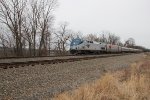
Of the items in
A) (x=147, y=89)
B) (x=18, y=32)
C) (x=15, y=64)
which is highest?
(x=18, y=32)

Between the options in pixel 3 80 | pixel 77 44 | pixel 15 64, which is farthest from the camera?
pixel 77 44

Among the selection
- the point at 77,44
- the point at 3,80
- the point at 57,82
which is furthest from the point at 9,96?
the point at 77,44

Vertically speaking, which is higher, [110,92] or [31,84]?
[31,84]

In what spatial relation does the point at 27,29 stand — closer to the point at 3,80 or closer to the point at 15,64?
the point at 15,64

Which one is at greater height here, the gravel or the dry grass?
the gravel

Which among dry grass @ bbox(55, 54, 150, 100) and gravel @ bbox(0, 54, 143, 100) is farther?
dry grass @ bbox(55, 54, 150, 100)

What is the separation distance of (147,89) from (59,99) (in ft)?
15.4

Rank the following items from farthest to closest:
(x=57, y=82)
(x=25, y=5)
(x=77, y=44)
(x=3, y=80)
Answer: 1. (x=25, y=5)
2. (x=77, y=44)
3. (x=57, y=82)
4. (x=3, y=80)

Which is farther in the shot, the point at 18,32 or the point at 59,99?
the point at 18,32

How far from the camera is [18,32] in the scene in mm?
43312

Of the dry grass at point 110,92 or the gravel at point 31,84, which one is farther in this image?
the dry grass at point 110,92

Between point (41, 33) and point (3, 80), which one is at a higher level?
point (41, 33)

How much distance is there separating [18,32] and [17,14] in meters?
Result: 3.28

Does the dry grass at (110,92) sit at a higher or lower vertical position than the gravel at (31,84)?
lower
